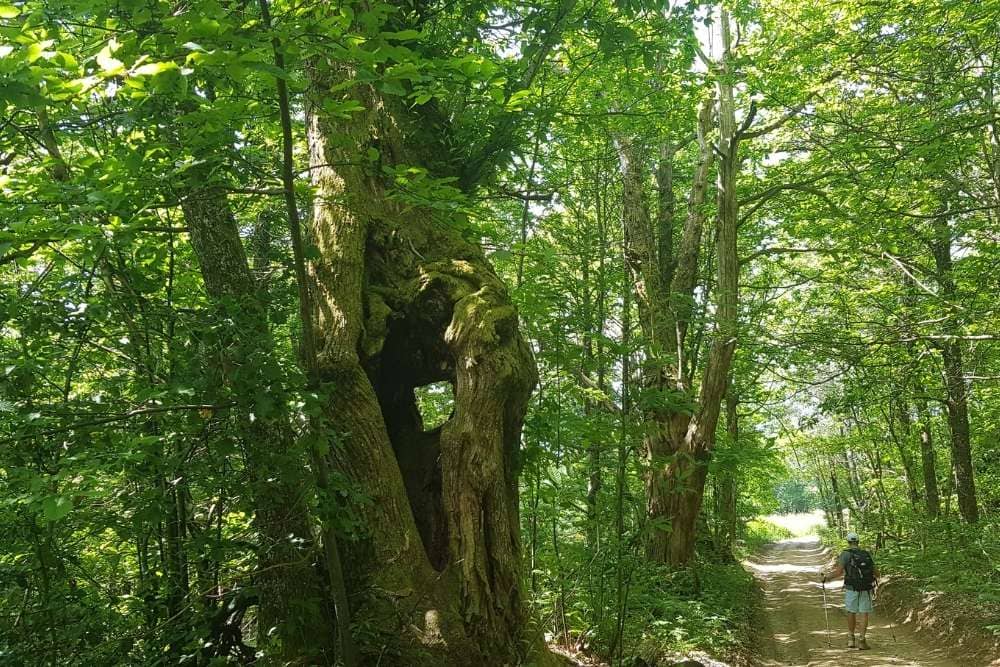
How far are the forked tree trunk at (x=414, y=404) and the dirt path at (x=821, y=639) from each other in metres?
6.94

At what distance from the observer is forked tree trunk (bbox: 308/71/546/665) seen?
412 centimetres

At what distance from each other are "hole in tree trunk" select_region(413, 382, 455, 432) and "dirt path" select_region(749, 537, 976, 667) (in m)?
5.67

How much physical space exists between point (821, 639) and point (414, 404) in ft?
31.5

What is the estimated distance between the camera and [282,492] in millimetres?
3186

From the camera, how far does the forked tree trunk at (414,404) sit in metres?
4.12

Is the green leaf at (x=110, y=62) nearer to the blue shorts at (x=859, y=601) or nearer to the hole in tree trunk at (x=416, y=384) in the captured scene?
the hole in tree trunk at (x=416, y=384)

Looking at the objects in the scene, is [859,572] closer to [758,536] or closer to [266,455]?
[266,455]

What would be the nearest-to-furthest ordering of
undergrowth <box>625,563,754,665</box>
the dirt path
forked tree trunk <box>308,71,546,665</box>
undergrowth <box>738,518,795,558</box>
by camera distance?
forked tree trunk <box>308,71,546,665</box>
undergrowth <box>625,563,754,665</box>
the dirt path
undergrowth <box>738,518,795,558</box>

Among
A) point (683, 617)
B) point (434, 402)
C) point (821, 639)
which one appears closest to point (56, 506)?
point (434, 402)

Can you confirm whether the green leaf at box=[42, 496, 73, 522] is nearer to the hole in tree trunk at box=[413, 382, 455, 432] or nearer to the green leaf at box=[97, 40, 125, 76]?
the green leaf at box=[97, 40, 125, 76]

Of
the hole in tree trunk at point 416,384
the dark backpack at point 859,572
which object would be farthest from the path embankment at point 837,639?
the hole in tree trunk at point 416,384

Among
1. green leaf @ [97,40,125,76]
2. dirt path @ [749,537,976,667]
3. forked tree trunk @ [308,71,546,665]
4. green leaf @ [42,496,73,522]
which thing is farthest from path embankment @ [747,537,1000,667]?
green leaf @ [97,40,125,76]

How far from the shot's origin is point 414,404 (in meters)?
5.37

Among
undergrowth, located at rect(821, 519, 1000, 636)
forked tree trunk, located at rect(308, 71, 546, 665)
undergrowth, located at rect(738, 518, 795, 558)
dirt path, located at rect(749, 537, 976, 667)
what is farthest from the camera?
undergrowth, located at rect(738, 518, 795, 558)
